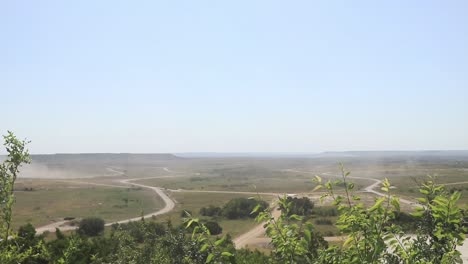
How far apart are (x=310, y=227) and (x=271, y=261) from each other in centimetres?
106

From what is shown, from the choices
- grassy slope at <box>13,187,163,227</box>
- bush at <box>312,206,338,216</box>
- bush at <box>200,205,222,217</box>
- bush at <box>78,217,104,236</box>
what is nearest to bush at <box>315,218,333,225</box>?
bush at <box>312,206,338,216</box>

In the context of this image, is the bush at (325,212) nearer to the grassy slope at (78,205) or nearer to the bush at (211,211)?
the bush at (211,211)

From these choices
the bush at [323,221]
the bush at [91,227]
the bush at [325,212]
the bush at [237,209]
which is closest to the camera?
the bush at [91,227]

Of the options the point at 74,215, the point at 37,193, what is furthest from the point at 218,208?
the point at 37,193

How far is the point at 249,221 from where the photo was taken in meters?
66.5

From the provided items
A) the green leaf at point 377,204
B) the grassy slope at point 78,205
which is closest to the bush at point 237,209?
the grassy slope at point 78,205

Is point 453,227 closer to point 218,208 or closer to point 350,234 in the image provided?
point 350,234

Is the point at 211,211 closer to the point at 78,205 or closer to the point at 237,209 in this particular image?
the point at 237,209

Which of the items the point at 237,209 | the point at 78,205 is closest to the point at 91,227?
the point at 237,209

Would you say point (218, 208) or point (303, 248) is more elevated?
point (303, 248)

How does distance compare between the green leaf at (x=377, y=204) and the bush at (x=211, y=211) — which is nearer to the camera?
the green leaf at (x=377, y=204)

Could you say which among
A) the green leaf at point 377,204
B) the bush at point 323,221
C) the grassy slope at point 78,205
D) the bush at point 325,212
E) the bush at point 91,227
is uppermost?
the green leaf at point 377,204

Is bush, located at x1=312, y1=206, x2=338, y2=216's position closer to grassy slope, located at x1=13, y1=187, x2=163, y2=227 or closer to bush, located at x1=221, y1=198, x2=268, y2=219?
bush, located at x1=221, y1=198, x2=268, y2=219

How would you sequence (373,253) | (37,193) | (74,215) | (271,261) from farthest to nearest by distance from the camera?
(37,193) → (74,215) → (271,261) → (373,253)
